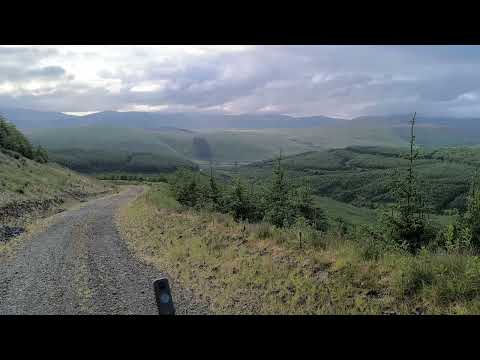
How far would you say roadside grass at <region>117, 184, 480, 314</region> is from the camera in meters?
7.34

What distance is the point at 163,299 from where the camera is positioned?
2.94 m

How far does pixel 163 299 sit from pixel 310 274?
285 inches

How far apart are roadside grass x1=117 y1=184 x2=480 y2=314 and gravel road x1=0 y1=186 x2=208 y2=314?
876 mm

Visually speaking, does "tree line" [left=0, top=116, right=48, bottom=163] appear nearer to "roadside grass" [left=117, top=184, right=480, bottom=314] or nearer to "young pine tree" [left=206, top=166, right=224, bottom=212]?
"young pine tree" [left=206, top=166, right=224, bottom=212]

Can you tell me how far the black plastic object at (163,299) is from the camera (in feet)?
9.45

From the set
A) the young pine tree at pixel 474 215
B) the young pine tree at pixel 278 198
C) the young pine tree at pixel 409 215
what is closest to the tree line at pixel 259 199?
the young pine tree at pixel 278 198

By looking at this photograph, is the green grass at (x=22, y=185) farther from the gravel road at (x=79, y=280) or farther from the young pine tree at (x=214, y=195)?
the young pine tree at (x=214, y=195)

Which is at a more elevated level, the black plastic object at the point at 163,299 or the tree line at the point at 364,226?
the black plastic object at the point at 163,299

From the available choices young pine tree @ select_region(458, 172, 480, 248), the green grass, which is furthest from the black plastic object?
young pine tree @ select_region(458, 172, 480, 248)

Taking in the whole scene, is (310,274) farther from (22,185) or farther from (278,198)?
(22,185)

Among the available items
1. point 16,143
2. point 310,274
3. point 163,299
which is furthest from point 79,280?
point 16,143

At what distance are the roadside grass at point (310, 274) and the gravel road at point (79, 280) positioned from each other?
88 centimetres
